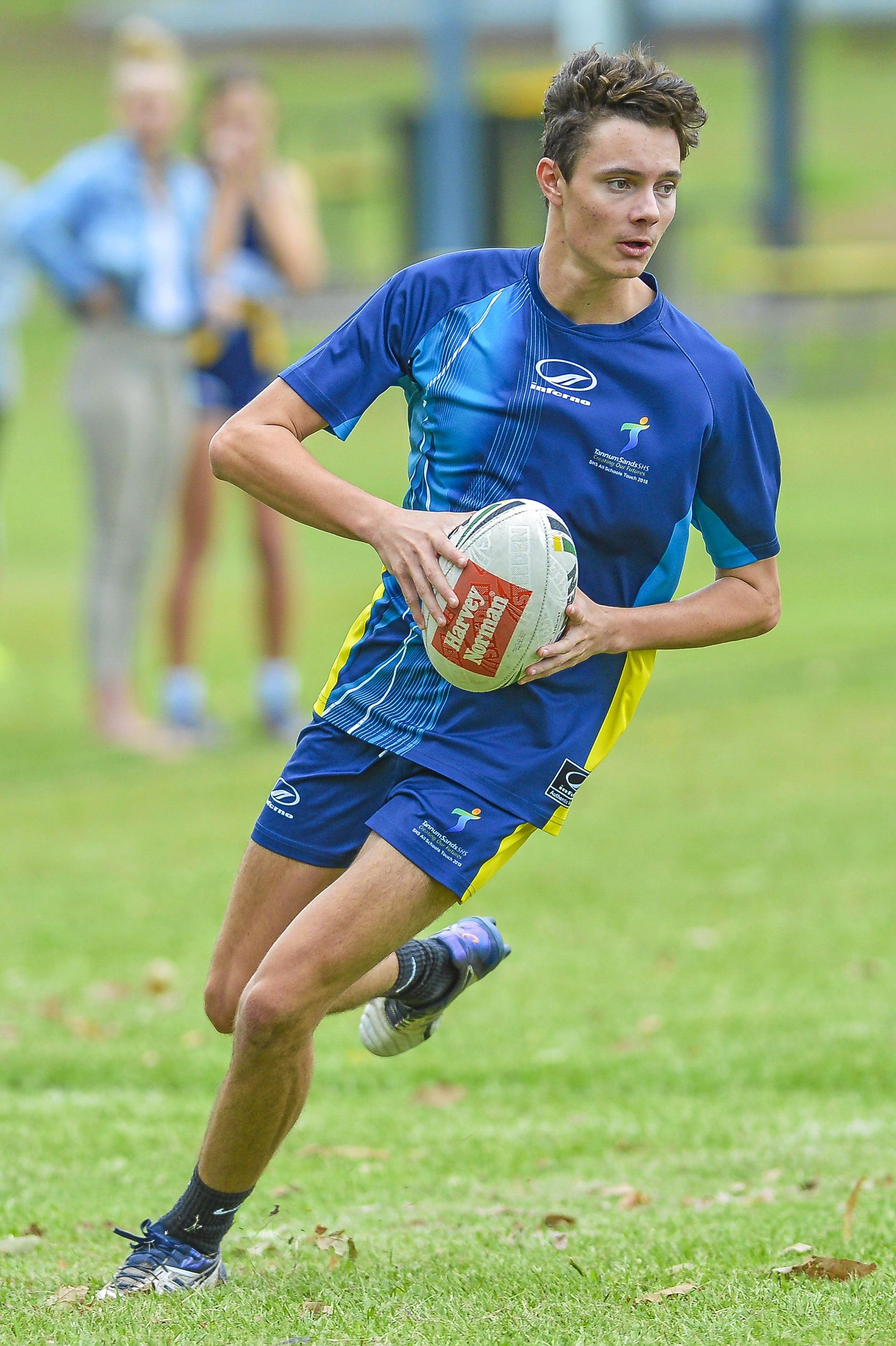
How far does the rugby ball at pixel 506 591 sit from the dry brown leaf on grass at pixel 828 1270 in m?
1.37

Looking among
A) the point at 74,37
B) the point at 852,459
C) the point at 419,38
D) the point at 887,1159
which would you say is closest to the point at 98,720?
the point at 887,1159

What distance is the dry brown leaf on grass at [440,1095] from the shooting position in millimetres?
5750

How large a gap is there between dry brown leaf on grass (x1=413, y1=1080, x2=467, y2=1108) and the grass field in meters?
0.01

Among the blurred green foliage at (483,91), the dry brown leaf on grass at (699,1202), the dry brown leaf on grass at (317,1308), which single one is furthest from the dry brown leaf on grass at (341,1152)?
the blurred green foliage at (483,91)

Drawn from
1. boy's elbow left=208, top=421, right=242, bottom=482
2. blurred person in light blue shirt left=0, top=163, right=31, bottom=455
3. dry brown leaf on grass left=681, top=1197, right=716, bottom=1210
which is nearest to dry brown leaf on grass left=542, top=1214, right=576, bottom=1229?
dry brown leaf on grass left=681, top=1197, right=716, bottom=1210

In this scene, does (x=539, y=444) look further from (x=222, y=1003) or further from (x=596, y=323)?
(x=222, y=1003)

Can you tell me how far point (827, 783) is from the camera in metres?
9.16

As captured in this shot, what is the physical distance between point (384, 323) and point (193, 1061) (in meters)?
2.92

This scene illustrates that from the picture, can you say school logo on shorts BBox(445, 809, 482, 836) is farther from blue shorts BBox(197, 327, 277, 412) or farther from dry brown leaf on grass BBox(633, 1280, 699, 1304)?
blue shorts BBox(197, 327, 277, 412)

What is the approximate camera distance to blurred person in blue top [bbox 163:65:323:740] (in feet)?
32.5

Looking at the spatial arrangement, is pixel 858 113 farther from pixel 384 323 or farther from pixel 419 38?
pixel 384 323

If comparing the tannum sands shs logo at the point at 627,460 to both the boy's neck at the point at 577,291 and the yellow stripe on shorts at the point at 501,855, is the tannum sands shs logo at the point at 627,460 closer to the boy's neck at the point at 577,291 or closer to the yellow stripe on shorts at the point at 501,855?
the boy's neck at the point at 577,291

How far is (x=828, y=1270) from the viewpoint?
3.93 m

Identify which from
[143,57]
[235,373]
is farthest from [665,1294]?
[143,57]
